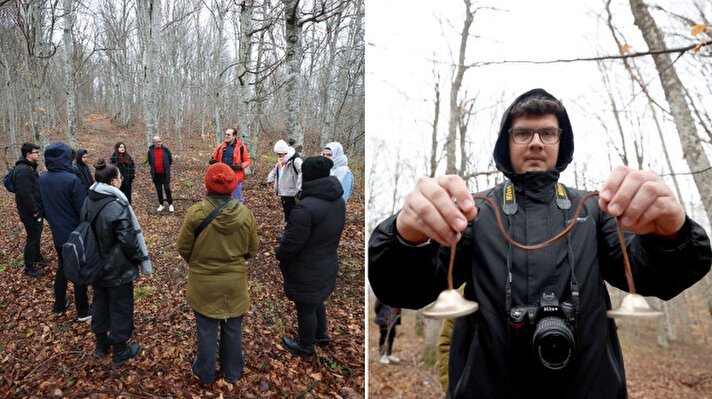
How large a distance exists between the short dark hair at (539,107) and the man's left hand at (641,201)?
0.52 metres

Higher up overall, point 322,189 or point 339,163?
point 339,163

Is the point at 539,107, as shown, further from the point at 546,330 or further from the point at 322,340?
the point at 322,340

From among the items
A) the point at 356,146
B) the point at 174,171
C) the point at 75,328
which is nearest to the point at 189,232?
the point at 75,328

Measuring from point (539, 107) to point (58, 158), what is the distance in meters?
4.94

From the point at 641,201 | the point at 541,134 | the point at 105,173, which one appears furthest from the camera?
the point at 105,173

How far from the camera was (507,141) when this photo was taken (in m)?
1.47

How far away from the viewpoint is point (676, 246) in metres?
0.98

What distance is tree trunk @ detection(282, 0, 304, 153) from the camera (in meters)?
5.34

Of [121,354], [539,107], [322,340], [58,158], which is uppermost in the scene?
[539,107]

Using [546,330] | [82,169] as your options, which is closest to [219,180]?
[546,330]

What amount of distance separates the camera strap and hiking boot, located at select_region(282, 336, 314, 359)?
3.24 metres

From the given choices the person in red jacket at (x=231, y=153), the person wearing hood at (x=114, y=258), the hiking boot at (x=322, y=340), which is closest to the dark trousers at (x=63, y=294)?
the person wearing hood at (x=114, y=258)

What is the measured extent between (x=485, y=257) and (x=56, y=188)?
4864mm

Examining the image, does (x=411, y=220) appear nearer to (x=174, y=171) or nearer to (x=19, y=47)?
(x=174, y=171)
